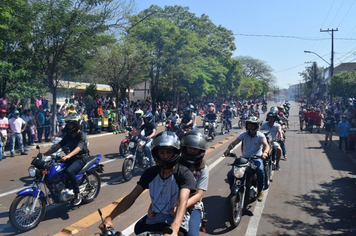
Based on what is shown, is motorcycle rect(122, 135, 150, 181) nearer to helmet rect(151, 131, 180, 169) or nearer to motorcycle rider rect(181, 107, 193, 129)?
motorcycle rider rect(181, 107, 193, 129)

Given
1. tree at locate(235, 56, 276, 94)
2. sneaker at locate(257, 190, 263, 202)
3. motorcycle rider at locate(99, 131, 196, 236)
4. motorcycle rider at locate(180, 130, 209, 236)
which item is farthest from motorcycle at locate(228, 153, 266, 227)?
tree at locate(235, 56, 276, 94)

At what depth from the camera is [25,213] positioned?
5.08 metres

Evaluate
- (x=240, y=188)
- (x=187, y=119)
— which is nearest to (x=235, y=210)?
(x=240, y=188)

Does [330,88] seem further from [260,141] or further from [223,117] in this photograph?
[260,141]

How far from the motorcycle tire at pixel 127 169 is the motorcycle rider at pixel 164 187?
186 inches

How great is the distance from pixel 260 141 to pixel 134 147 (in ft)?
12.4

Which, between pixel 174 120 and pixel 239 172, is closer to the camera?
pixel 239 172

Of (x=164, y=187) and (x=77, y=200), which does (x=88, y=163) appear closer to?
(x=77, y=200)

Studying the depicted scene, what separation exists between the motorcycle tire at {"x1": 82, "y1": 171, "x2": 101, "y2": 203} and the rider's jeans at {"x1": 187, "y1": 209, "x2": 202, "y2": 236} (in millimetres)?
3444

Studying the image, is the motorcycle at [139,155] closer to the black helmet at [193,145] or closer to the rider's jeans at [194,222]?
the black helmet at [193,145]

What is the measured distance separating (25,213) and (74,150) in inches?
52.8

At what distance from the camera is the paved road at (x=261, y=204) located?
529 centimetres

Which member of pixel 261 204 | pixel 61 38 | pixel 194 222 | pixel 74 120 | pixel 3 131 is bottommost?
pixel 261 204

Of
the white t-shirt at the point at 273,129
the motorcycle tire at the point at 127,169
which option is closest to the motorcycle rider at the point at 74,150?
the motorcycle tire at the point at 127,169
